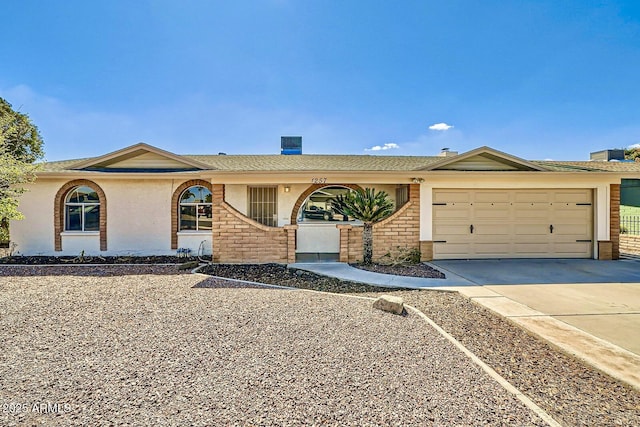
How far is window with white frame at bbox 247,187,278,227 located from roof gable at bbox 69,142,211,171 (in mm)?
2002

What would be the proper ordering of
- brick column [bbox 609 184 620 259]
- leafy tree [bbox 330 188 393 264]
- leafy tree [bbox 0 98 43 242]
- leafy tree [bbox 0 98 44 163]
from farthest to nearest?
leafy tree [bbox 0 98 44 163] < brick column [bbox 609 184 620 259] < leafy tree [bbox 330 188 393 264] < leafy tree [bbox 0 98 43 242]

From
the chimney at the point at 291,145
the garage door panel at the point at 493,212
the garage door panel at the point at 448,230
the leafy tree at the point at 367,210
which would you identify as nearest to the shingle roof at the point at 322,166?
the leafy tree at the point at 367,210

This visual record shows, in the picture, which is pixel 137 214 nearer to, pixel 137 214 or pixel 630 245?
pixel 137 214

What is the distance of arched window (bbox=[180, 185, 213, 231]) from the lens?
38.9ft

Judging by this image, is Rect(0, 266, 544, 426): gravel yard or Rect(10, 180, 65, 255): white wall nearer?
Rect(0, 266, 544, 426): gravel yard

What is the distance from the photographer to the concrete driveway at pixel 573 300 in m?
3.89

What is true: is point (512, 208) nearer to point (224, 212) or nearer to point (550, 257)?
point (550, 257)

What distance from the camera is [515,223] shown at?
10.6 m

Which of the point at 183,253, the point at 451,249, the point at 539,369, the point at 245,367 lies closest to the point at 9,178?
the point at 183,253

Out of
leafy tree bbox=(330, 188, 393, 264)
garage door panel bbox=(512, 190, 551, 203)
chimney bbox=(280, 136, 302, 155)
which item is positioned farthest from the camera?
chimney bbox=(280, 136, 302, 155)

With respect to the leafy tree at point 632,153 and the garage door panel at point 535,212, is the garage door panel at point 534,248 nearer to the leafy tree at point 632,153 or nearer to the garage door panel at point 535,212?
the garage door panel at point 535,212

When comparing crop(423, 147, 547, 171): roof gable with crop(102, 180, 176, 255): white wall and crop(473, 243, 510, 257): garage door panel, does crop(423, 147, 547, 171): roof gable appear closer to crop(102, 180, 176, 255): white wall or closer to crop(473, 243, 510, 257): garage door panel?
crop(473, 243, 510, 257): garage door panel

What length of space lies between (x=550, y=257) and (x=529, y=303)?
6245mm

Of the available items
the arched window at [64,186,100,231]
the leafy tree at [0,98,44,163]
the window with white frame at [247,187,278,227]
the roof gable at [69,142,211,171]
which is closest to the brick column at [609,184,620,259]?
the window with white frame at [247,187,278,227]
